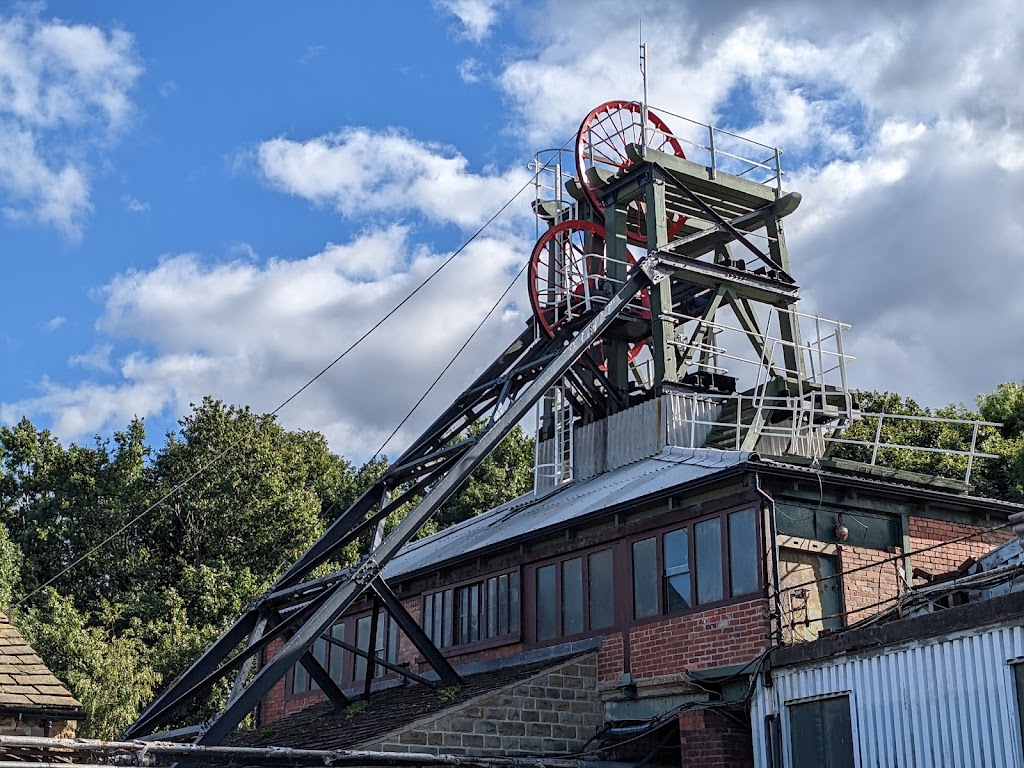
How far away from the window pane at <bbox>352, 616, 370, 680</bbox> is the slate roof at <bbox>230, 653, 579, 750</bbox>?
2158mm

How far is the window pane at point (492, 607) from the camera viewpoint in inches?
832

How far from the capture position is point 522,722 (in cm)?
1747

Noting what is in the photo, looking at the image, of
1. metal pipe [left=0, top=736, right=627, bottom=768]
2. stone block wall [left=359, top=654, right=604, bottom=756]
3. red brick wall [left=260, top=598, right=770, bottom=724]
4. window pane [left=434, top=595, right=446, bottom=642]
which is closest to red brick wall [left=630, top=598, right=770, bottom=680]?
red brick wall [left=260, top=598, right=770, bottom=724]

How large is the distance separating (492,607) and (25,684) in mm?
8040

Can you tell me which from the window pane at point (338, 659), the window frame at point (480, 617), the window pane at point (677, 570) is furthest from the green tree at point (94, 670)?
the window pane at point (677, 570)

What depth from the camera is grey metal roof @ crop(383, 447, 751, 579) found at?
18203mm

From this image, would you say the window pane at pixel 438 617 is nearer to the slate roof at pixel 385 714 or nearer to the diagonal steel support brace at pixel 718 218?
the slate roof at pixel 385 714

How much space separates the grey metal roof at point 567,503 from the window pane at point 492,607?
2.13 feet

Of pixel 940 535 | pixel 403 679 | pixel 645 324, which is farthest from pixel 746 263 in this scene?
pixel 403 679

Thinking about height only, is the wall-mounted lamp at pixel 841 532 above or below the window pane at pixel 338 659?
above

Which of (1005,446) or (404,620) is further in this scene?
(1005,446)

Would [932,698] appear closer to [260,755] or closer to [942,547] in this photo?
[942,547]

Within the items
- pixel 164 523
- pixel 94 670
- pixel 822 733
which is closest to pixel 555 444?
pixel 822 733

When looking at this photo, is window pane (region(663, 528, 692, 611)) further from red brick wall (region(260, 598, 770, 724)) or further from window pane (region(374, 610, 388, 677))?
window pane (region(374, 610, 388, 677))
